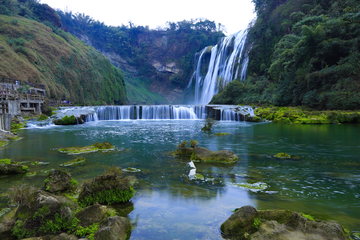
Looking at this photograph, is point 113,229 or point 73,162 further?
point 73,162

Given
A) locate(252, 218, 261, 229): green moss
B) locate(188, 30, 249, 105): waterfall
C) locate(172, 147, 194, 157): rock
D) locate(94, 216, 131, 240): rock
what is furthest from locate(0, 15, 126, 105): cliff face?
locate(252, 218, 261, 229): green moss

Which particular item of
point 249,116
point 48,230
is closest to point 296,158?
point 48,230

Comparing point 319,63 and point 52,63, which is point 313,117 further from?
point 52,63

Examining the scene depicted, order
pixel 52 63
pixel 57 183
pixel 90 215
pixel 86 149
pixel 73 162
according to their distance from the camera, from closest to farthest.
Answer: pixel 90 215, pixel 57 183, pixel 73 162, pixel 86 149, pixel 52 63

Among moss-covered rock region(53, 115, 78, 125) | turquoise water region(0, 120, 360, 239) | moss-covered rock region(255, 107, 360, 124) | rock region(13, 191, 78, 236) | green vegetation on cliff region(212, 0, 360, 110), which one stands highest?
green vegetation on cliff region(212, 0, 360, 110)

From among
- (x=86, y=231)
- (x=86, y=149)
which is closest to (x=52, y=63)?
(x=86, y=149)

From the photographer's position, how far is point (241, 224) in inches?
128

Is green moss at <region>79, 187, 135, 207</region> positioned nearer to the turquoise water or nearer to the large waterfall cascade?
the turquoise water

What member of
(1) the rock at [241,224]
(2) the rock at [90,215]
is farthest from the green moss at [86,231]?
(1) the rock at [241,224]

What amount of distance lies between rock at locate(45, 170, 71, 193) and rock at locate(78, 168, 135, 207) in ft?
2.66

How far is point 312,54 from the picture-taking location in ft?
84.6

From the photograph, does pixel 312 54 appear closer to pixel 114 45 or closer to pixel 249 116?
pixel 249 116

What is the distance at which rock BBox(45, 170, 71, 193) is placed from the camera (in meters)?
4.75

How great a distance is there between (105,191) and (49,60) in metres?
45.0
